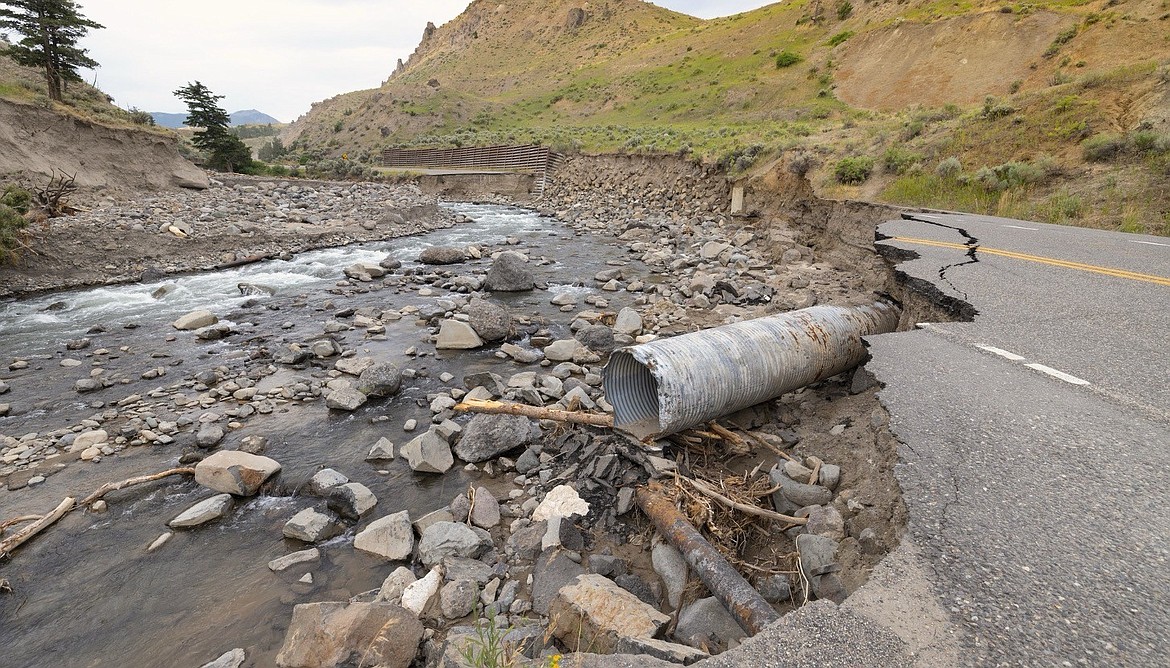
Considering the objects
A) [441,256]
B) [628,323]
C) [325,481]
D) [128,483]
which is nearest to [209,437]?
[128,483]

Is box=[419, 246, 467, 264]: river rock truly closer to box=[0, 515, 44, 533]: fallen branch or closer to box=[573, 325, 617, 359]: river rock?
box=[573, 325, 617, 359]: river rock

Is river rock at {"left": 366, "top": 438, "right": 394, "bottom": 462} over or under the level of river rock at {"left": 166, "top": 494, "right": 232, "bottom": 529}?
over

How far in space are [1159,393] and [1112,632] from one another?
2994mm

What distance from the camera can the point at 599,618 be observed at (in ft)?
10.8

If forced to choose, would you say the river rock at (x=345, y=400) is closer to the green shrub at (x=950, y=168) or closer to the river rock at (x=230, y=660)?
the river rock at (x=230, y=660)

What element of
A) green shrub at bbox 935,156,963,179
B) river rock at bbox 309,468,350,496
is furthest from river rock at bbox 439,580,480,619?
green shrub at bbox 935,156,963,179

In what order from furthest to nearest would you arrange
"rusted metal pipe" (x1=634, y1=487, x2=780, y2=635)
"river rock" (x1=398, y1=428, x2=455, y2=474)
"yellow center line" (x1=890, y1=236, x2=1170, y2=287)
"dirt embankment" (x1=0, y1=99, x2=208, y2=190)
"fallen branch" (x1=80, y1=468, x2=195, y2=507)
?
"dirt embankment" (x1=0, y1=99, x2=208, y2=190) < "yellow center line" (x1=890, y1=236, x2=1170, y2=287) < "river rock" (x1=398, y1=428, x2=455, y2=474) < "fallen branch" (x1=80, y1=468, x2=195, y2=507) < "rusted metal pipe" (x1=634, y1=487, x2=780, y2=635)

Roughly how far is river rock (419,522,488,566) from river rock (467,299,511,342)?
5.23m

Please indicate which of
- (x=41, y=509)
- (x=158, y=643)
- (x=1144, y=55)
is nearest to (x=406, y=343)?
(x=41, y=509)

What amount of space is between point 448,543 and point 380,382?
3648 millimetres

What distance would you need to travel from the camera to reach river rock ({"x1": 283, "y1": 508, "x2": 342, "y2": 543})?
4.88 m

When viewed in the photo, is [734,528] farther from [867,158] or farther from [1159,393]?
[867,158]

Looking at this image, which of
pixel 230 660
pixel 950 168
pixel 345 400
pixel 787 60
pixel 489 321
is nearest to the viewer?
pixel 230 660

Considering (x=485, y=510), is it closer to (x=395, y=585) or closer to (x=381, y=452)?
(x=395, y=585)
